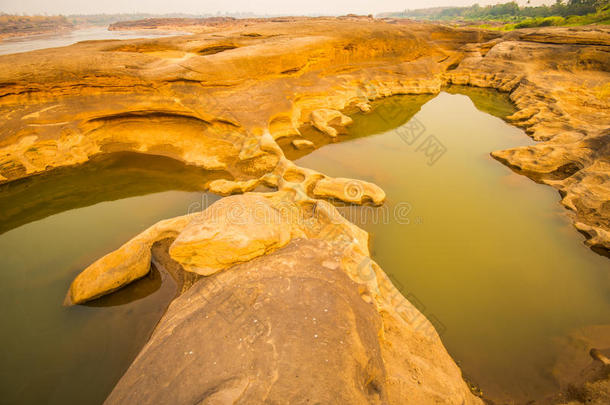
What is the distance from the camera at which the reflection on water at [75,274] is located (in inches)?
137

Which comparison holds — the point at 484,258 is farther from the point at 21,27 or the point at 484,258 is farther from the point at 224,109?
the point at 21,27

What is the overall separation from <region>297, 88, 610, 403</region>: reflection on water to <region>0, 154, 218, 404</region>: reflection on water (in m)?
4.24

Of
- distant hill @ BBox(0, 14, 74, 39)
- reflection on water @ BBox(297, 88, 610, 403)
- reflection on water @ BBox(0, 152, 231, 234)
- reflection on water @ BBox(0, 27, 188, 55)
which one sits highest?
distant hill @ BBox(0, 14, 74, 39)

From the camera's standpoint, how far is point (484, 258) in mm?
4953

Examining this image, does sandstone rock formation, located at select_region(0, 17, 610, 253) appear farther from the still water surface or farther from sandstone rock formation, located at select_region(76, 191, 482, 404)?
sandstone rock formation, located at select_region(76, 191, 482, 404)

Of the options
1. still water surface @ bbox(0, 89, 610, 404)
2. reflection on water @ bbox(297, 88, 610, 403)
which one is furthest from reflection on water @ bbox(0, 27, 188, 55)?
reflection on water @ bbox(297, 88, 610, 403)

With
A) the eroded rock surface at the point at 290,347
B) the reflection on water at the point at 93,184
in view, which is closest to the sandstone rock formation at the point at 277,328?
the eroded rock surface at the point at 290,347

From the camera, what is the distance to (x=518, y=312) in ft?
13.5

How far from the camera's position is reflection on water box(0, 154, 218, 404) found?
11.4 ft

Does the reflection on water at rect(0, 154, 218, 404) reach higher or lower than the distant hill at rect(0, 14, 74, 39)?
lower

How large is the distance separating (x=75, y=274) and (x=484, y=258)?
25.4 ft

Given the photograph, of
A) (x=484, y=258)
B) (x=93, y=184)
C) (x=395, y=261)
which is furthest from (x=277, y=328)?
(x=93, y=184)

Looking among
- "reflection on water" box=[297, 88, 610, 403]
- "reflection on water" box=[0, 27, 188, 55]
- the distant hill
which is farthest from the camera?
the distant hill

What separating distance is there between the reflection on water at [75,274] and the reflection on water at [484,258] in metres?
4.24
